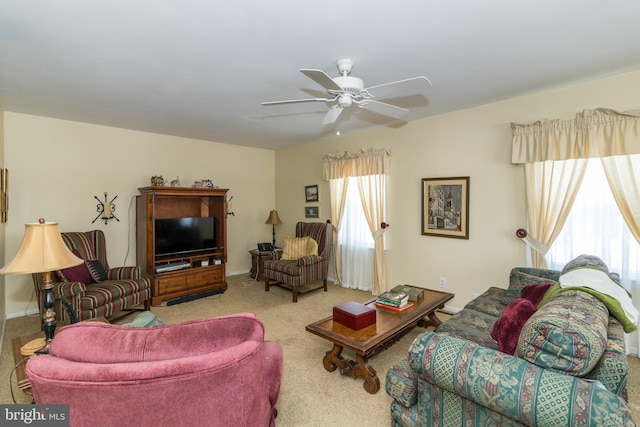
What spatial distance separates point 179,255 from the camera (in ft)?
14.9

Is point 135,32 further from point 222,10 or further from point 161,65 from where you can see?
point 222,10

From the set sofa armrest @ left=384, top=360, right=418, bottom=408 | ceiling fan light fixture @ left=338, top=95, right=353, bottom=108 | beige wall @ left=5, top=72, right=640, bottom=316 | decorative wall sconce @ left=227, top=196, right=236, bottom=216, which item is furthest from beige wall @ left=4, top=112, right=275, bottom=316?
sofa armrest @ left=384, top=360, right=418, bottom=408

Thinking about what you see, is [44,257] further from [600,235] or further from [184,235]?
[600,235]

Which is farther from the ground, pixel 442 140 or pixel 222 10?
pixel 222 10

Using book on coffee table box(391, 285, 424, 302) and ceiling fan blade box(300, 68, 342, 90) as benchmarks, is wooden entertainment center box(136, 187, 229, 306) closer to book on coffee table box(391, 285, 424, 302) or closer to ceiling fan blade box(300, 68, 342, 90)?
book on coffee table box(391, 285, 424, 302)

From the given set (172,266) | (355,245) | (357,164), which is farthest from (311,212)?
(172,266)

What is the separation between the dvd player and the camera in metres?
4.21

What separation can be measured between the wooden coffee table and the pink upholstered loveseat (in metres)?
1.12

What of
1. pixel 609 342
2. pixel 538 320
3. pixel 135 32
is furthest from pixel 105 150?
pixel 609 342

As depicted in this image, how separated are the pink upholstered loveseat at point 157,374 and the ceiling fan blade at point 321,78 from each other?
1.45 m

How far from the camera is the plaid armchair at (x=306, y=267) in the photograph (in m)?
4.23

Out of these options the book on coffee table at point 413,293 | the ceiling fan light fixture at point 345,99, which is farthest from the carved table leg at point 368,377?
the ceiling fan light fixture at point 345,99

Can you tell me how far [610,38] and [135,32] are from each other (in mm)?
3247

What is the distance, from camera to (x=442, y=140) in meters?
3.78
